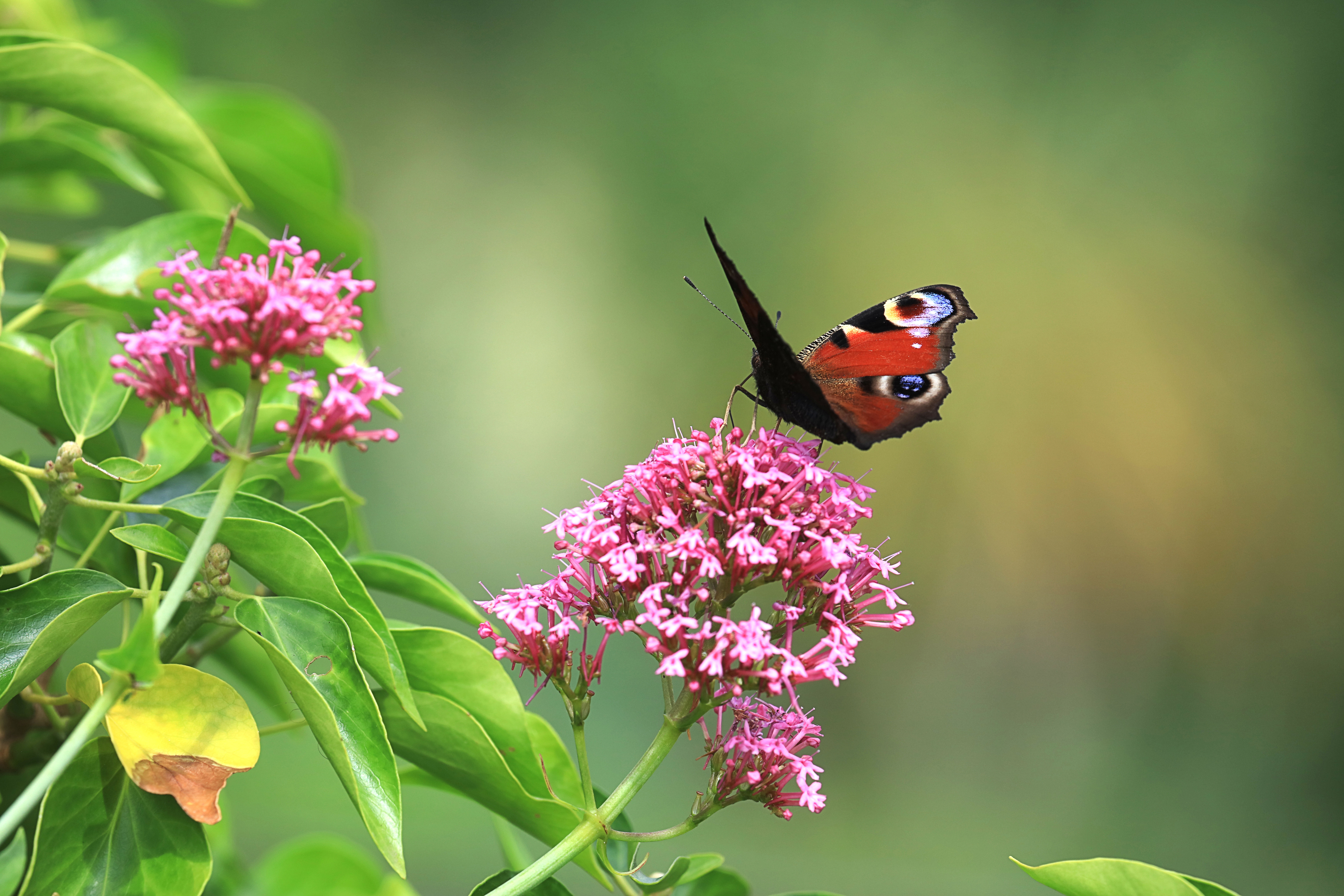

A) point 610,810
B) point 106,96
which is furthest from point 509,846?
point 106,96

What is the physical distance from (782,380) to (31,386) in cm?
56

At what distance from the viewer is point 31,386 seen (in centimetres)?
64

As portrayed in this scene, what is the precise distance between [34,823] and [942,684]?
4.28 m

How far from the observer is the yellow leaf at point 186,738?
481 mm

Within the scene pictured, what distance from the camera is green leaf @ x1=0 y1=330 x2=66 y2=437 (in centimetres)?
61

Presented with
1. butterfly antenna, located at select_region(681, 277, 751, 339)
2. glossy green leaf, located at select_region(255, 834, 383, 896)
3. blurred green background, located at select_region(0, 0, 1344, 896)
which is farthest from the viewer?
blurred green background, located at select_region(0, 0, 1344, 896)

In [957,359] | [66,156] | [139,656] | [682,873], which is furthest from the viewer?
[957,359]

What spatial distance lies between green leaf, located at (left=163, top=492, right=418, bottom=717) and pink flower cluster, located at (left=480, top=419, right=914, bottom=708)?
0.08 meters

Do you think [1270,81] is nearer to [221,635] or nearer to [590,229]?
[590,229]

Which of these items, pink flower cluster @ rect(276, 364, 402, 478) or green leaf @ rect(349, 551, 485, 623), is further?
green leaf @ rect(349, 551, 485, 623)

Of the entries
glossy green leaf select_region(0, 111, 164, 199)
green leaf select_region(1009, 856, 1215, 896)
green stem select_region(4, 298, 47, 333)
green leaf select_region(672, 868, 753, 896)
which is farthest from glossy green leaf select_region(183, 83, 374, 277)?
green leaf select_region(1009, 856, 1215, 896)

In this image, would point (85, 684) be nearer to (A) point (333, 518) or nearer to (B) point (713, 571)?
(A) point (333, 518)

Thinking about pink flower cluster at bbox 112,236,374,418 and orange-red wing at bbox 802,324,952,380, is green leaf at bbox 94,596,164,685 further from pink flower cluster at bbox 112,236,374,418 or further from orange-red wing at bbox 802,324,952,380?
orange-red wing at bbox 802,324,952,380

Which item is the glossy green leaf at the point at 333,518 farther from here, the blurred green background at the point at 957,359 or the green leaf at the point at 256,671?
the blurred green background at the point at 957,359
